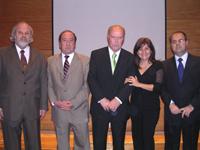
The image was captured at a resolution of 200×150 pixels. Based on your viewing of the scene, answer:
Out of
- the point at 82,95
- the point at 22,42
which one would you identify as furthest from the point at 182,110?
the point at 22,42

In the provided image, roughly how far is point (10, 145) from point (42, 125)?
1440 millimetres

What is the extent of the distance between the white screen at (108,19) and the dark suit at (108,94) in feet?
9.18

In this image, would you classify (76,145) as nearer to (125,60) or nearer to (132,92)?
(132,92)

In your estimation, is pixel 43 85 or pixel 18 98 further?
pixel 43 85

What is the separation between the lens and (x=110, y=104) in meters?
3.32

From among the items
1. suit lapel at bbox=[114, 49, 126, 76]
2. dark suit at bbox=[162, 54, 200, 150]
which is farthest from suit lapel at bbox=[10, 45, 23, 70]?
dark suit at bbox=[162, 54, 200, 150]

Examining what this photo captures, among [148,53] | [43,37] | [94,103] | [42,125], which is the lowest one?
[42,125]

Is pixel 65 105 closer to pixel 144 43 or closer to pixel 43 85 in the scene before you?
pixel 43 85

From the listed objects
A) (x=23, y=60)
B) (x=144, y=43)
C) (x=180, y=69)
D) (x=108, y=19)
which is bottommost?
(x=180, y=69)

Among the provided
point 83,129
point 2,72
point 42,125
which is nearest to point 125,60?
point 83,129

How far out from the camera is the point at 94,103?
3.44m

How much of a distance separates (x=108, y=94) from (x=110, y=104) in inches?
4.7

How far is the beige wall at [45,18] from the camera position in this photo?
6129 millimetres

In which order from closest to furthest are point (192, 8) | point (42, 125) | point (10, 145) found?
point (10, 145) < point (42, 125) < point (192, 8)
